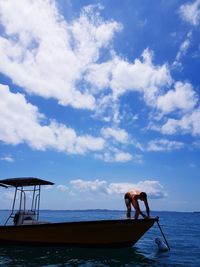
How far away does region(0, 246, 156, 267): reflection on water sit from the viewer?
1171 cm

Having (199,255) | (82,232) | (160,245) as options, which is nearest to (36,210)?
(82,232)

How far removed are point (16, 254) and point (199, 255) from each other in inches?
348

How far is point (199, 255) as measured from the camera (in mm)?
14969

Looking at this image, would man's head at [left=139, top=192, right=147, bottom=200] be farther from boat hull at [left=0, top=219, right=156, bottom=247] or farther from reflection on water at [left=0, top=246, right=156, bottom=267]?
reflection on water at [left=0, top=246, right=156, bottom=267]

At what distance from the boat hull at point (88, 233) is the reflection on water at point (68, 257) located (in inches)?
12.0

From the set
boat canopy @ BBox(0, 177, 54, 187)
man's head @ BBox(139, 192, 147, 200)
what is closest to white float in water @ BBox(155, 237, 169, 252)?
man's head @ BBox(139, 192, 147, 200)

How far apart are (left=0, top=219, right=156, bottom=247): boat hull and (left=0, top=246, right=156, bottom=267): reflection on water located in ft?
1.00

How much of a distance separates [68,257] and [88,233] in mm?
1290

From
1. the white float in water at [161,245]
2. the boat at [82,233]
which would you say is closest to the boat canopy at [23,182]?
the boat at [82,233]

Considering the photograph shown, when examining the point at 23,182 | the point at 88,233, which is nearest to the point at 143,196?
the point at 88,233

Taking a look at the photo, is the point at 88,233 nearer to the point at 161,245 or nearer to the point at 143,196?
the point at 143,196

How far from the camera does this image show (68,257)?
1253cm

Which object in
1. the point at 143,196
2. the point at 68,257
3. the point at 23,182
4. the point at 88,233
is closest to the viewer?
the point at 68,257

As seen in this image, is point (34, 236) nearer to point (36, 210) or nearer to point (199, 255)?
point (36, 210)
